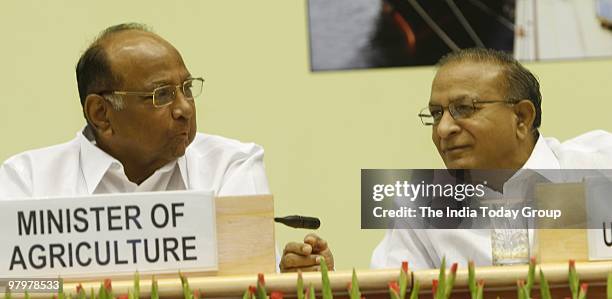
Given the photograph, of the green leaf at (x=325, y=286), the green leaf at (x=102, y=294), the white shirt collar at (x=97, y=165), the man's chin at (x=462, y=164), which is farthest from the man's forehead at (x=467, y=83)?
the green leaf at (x=102, y=294)

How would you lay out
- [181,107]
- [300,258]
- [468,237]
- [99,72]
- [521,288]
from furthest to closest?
[99,72]
[181,107]
[468,237]
[300,258]
[521,288]

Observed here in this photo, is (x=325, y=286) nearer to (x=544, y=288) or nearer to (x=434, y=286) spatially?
(x=434, y=286)

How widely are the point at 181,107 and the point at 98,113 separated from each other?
0.25m

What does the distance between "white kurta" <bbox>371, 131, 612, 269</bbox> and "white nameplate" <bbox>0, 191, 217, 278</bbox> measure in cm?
58

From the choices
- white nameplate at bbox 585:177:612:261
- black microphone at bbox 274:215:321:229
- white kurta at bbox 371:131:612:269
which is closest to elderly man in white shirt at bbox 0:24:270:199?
white kurta at bbox 371:131:612:269

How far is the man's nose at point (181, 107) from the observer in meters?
2.39

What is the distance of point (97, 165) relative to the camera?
8.09 ft

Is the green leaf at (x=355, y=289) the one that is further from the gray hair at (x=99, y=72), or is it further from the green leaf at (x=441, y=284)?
the gray hair at (x=99, y=72)

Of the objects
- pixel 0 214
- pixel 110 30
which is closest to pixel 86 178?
pixel 110 30

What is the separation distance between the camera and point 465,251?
6.77ft

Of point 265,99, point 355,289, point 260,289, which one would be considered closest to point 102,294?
point 260,289

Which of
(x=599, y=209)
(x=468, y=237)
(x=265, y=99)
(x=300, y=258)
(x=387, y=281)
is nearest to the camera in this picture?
(x=387, y=281)

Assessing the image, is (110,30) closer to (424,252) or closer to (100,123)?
(100,123)

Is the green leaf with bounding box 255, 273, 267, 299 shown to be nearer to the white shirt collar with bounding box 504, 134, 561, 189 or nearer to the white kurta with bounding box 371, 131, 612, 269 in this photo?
the white kurta with bounding box 371, 131, 612, 269
